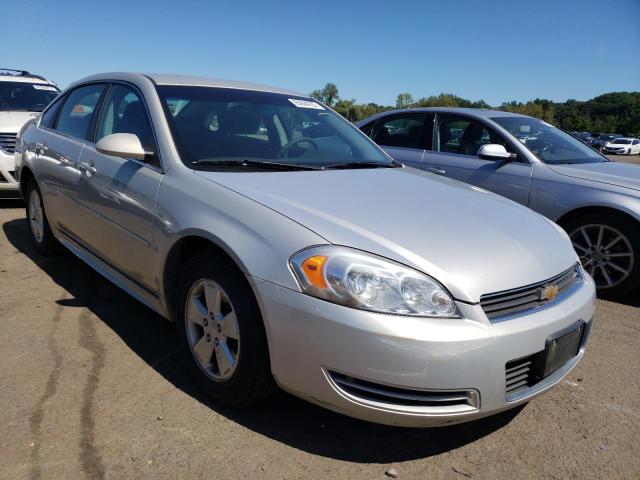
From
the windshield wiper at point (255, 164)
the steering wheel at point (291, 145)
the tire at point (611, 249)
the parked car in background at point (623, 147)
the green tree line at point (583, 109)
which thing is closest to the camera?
the windshield wiper at point (255, 164)

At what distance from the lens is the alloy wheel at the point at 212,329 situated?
232cm

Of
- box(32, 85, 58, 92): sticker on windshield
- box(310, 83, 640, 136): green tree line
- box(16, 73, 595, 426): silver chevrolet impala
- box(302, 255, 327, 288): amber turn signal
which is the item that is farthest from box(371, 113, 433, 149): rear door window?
box(310, 83, 640, 136): green tree line

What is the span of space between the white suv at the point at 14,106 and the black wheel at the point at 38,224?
6.82 ft

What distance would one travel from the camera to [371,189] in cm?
272

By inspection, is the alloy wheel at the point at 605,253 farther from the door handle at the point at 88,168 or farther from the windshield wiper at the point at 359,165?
the door handle at the point at 88,168

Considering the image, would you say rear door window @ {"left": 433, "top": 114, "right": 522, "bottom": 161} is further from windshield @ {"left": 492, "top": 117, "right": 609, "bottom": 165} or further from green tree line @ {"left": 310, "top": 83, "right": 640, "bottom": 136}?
green tree line @ {"left": 310, "top": 83, "right": 640, "bottom": 136}

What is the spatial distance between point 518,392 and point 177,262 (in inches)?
65.0

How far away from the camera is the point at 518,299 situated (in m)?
2.11

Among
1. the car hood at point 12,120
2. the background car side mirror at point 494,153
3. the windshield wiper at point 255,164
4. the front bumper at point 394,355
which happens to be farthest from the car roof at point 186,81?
the car hood at point 12,120

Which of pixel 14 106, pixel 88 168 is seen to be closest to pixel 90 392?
pixel 88 168

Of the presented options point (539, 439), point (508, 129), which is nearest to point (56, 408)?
point (539, 439)

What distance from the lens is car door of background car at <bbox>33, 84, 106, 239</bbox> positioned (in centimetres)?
360

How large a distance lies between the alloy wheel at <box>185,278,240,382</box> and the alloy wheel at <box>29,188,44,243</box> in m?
2.59

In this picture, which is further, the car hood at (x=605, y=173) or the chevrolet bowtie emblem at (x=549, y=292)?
the car hood at (x=605, y=173)
